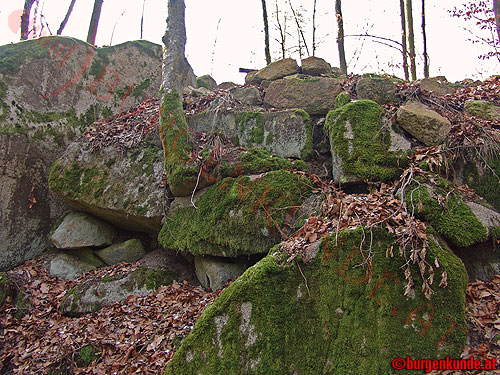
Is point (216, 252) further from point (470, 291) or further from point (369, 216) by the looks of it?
point (470, 291)

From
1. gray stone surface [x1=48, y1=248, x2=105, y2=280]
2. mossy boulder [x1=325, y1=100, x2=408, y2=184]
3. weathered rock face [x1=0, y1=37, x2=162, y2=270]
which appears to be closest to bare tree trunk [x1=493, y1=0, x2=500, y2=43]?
mossy boulder [x1=325, y1=100, x2=408, y2=184]

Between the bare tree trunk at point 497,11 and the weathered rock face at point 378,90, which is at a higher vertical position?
the bare tree trunk at point 497,11

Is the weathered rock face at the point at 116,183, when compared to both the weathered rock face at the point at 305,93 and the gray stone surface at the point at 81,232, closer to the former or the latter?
the gray stone surface at the point at 81,232

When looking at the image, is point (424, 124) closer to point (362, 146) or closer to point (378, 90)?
point (362, 146)

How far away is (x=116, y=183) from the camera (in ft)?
20.5

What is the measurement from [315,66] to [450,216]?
188 inches

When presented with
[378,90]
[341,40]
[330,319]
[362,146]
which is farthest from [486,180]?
[341,40]

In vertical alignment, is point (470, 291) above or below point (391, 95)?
below

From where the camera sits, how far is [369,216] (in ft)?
11.8

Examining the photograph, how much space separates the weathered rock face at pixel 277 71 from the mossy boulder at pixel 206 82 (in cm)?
162

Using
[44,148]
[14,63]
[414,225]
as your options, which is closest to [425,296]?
[414,225]

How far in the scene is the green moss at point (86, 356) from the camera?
4234mm

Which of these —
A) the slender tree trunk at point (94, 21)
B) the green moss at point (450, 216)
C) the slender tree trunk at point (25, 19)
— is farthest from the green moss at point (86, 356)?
the slender tree trunk at point (25, 19)

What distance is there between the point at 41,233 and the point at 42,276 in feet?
3.62
